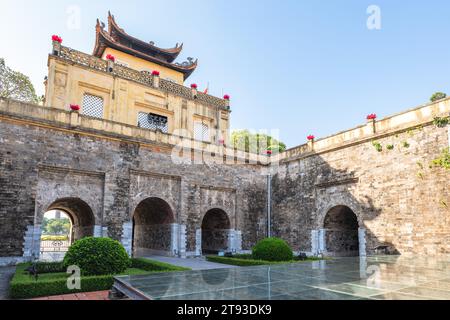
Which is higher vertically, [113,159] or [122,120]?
[122,120]

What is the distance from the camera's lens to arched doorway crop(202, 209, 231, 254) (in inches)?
744

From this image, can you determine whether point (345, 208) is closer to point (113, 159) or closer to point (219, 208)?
point (219, 208)

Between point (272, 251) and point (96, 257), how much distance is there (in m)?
6.51

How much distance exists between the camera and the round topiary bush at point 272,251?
479 inches

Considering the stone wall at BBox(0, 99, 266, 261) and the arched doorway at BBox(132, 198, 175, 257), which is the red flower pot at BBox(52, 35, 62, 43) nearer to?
the stone wall at BBox(0, 99, 266, 261)

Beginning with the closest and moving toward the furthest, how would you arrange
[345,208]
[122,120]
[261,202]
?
[345,208]
[122,120]
[261,202]

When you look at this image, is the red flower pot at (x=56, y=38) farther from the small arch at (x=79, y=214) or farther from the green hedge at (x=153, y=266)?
the green hedge at (x=153, y=266)

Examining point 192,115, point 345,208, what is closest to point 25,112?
point 192,115

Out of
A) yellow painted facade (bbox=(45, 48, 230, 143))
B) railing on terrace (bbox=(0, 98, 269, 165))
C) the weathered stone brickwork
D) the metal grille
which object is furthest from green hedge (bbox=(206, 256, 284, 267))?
the metal grille

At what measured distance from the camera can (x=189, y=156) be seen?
→ 17609 mm

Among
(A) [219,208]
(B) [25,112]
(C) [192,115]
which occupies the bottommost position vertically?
(A) [219,208]

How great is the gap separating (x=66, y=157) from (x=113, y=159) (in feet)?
6.69

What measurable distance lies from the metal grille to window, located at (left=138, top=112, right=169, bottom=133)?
2196mm

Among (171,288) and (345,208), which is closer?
(171,288)
